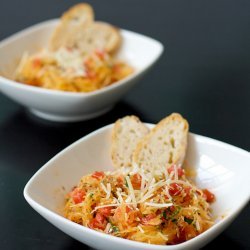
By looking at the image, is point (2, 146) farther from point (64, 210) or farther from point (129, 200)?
point (129, 200)

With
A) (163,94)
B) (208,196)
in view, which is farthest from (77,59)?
(208,196)

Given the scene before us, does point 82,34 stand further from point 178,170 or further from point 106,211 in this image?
point 106,211

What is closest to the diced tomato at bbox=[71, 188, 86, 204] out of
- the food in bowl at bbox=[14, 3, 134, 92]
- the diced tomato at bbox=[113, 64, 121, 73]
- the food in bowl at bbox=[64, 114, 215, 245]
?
the food in bowl at bbox=[64, 114, 215, 245]

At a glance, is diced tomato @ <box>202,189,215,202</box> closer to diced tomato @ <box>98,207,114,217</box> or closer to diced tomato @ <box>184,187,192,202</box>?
diced tomato @ <box>184,187,192,202</box>

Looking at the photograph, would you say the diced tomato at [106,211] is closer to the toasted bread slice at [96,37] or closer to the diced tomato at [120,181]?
the diced tomato at [120,181]

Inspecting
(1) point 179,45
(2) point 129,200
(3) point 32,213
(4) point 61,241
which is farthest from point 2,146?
(1) point 179,45

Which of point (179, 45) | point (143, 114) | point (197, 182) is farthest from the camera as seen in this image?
point (179, 45)
